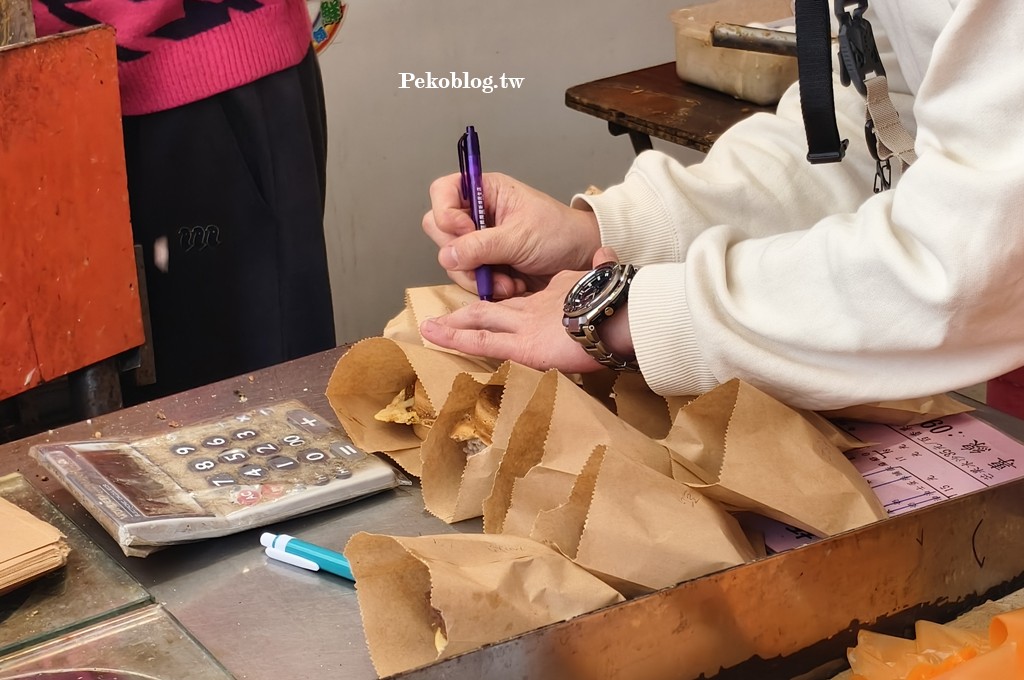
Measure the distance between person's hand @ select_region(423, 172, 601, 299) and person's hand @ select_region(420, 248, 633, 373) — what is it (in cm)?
9

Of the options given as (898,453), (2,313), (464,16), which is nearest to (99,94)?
(2,313)

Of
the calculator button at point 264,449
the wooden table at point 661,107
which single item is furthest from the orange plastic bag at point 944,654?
the wooden table at point 661,107

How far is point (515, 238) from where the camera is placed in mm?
1167

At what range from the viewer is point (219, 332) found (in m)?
1.76

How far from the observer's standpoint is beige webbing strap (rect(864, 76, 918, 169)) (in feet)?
3.31

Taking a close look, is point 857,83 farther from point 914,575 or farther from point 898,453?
point 914,575

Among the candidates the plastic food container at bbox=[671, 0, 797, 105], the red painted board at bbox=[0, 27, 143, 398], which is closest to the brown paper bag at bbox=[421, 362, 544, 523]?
the red painted board at bbox=[0, 27, 143, 398]

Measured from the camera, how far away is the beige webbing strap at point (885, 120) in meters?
1.01

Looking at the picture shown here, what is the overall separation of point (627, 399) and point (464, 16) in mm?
2285

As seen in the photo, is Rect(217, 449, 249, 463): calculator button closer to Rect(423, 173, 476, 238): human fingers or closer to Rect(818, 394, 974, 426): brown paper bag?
Rect(423, 173, 476, 238): human fingers

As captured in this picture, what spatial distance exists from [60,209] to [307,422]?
595 mm

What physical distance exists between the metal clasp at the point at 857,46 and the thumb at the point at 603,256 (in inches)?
11.1

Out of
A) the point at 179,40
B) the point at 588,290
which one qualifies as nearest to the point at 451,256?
the point at 588,290

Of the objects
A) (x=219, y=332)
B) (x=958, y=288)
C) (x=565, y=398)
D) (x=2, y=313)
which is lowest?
(x=219, y=332)
